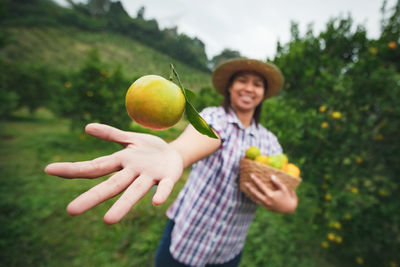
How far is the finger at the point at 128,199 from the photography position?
1.98 ft

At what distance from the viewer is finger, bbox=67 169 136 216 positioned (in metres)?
0.60

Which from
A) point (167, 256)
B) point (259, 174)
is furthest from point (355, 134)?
point (167, 256)

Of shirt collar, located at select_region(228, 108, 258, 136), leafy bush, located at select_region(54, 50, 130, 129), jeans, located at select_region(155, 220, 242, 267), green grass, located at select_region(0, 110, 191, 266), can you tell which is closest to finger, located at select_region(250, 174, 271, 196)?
shirt collar, located at select_region(228, 108, 258, 136)

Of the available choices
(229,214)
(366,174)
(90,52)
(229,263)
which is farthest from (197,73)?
(90,52)

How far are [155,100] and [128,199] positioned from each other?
0.32 metres

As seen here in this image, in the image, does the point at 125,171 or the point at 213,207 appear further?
the point at 213,207

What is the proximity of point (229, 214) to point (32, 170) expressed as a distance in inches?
191

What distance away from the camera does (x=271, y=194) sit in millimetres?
1308

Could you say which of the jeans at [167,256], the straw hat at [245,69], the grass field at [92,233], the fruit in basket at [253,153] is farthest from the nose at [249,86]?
the grass field at [92,233]

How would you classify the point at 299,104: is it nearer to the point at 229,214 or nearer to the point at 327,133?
the point at 327,133

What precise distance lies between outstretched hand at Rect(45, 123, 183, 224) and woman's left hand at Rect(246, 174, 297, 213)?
2.13 feet

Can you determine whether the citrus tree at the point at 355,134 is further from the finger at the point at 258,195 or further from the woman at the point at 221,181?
the finger at the point at 258,195

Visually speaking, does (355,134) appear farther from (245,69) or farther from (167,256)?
(167,256)

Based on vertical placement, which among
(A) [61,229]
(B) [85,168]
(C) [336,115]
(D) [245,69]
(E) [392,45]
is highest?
(E) [392,45]
